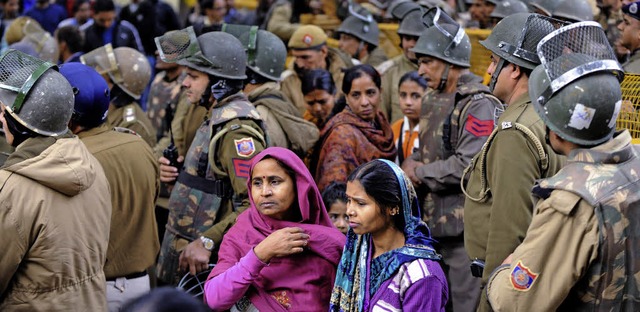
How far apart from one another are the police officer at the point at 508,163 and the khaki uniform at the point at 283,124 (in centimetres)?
169

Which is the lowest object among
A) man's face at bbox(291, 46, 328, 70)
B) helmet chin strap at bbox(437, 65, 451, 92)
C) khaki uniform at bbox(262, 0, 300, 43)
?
khaki uniform at bbox(262, 0, 300, 43)

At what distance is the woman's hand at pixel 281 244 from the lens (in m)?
3.97

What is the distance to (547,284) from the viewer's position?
3.32 metres

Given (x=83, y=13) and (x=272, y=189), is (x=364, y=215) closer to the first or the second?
(x=272, y=189)

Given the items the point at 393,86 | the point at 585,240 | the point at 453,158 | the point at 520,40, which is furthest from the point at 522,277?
the point at 393,86

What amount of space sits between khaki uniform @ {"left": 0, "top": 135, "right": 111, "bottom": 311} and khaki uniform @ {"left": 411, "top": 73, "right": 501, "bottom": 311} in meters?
2.32

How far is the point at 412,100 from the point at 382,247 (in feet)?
9.40

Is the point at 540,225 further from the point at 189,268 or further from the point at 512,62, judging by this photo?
the point at 189,268

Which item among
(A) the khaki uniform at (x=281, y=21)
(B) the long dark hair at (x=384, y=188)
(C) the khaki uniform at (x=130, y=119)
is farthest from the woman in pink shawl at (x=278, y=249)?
(A) the khaki uniform at (x=281, y=21)

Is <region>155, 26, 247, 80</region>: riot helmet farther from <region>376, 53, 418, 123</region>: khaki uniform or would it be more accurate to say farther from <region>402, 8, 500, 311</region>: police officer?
<region>376, 53, 418, 123</region>: khaki uniform

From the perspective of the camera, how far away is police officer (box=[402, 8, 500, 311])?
5449 mm

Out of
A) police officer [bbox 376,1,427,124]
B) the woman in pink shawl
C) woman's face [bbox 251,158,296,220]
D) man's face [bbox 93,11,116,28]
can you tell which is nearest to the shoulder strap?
the woman in pink shawl

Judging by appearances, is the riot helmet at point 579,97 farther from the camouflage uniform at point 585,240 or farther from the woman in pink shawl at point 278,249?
the woman in pink shawl at point 278,249

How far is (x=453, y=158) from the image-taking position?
550cm
